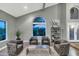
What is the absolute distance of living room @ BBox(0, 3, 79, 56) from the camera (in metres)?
4.30

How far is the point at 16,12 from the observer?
4680 millimetres

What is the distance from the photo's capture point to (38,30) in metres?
5.05

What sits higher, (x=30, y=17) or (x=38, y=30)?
(x=30, y=17)

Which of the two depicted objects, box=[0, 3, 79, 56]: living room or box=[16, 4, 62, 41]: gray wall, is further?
box=[16, 4, 62, 41]: gray wall

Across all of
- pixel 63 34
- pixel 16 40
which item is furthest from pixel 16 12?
pixel 63 34

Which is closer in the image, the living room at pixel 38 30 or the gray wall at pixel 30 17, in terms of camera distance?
the living room at pixel 38 30

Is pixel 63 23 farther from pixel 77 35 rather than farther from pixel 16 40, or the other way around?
pixel 16 40

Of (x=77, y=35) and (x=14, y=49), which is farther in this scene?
(x=77, y=35)

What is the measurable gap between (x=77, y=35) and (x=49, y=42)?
1625 mm

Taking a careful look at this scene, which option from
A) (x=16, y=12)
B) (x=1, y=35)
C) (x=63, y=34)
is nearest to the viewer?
(x=1, y=35)

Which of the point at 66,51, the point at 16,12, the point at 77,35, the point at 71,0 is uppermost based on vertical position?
the point at 16,12

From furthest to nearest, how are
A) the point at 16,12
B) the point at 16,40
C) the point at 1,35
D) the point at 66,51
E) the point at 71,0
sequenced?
the point at 16,40 < the point at 16,12 < the point at 66,51 < the point at 1,35 < the point at 71,0

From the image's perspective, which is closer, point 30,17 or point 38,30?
point 38,30

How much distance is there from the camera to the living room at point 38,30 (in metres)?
4.30
